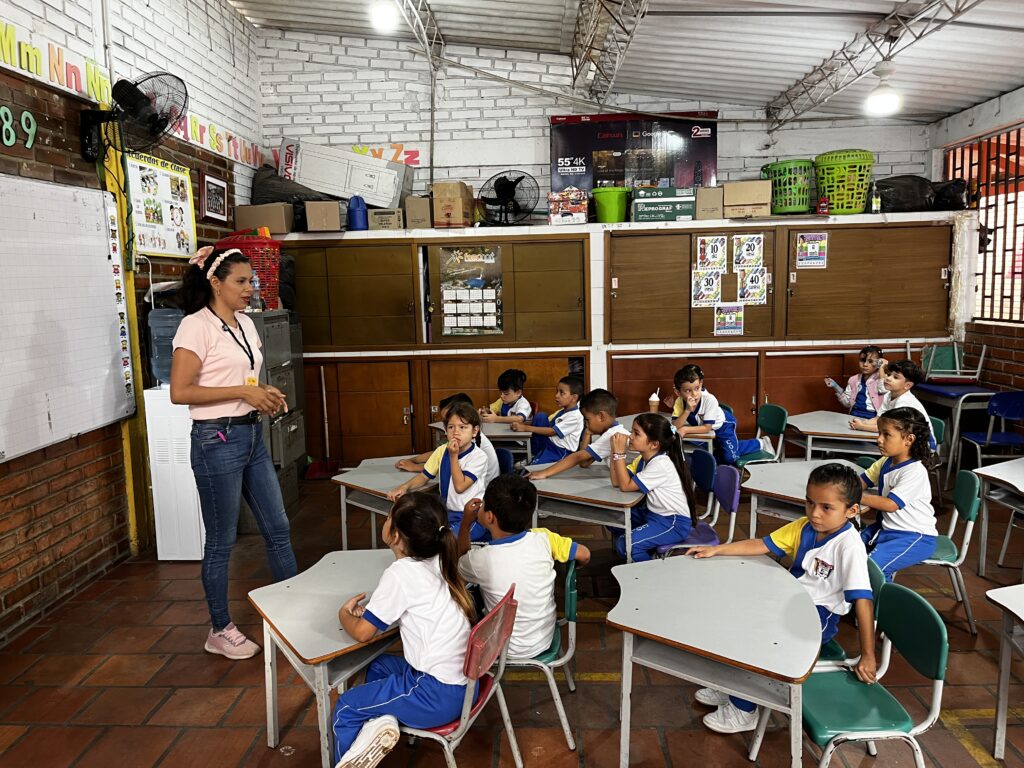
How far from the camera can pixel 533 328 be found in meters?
6.01

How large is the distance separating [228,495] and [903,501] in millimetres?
2647

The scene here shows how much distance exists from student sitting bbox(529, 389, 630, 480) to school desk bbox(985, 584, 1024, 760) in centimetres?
162

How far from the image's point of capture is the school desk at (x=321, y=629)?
6.23 feet

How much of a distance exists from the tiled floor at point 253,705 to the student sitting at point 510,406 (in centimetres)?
142

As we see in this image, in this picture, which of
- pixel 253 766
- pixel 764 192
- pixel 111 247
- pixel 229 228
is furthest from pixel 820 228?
pixel 253 766

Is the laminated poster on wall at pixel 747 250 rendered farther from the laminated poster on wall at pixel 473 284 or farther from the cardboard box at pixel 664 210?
the laminated poster on wall at pixel 473 284

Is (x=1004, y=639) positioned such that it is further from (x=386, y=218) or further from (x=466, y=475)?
(x=386, y=218)

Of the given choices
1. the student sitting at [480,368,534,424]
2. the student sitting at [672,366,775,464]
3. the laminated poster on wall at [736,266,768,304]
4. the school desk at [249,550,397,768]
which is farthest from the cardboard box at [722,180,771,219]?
the school desk at [249,550,397,768]

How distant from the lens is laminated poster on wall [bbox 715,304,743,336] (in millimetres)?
5961

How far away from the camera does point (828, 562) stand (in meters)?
2.25

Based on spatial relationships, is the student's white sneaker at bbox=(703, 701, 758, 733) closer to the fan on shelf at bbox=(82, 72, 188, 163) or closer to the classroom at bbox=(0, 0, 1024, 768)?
the classroom at bbox=(0, 0, 1024, 768)

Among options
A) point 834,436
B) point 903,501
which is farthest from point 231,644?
point 834,436

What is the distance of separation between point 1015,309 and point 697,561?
4747 millimetres

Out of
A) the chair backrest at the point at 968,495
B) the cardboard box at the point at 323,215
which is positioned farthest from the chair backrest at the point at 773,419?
the cardboard box at the point at 323,215
